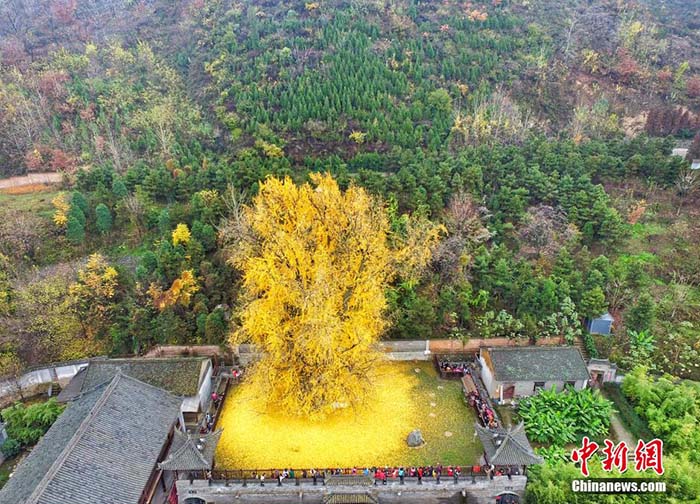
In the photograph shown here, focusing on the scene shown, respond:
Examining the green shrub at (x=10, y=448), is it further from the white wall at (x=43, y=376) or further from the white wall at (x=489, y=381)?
the white wall at (x=489, y=381)

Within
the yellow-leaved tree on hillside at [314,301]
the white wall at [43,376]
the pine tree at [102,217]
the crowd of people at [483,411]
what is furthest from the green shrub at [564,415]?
the pine tree at [102,217]

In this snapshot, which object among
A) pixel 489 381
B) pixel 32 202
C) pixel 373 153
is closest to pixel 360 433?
pixel 489 381

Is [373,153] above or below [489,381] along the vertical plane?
above

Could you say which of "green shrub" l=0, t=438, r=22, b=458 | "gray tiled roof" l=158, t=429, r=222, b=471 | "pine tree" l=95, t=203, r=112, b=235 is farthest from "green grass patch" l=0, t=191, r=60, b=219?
"gray tiled roof" l=158, t=429, r=222, b=471

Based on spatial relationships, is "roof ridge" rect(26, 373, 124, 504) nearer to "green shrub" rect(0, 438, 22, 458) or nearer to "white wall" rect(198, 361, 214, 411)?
"white wall" rect(198, 361, 214, 411)

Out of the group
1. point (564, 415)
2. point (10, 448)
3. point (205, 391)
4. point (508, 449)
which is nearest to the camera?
point (508, 449)

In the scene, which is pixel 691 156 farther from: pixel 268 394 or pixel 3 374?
pixel 3 374

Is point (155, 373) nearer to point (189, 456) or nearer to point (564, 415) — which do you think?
point (189, 456)
